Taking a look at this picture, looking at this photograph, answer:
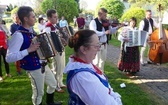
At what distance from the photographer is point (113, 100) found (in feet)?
6.46

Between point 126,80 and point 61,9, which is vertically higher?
point 61,9

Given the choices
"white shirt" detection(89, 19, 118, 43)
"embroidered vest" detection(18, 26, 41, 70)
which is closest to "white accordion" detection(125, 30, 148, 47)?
"white shirt" detection(89, 19, 118, 43)

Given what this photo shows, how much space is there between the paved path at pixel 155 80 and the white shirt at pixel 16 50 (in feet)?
10.1

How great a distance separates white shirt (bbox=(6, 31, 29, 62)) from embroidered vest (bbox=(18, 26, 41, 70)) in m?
0.08

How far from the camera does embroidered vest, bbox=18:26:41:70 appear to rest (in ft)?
11.9

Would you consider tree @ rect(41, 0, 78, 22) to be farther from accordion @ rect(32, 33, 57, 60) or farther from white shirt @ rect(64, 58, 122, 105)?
white shirt @ rect(64, 58, 122, 105)

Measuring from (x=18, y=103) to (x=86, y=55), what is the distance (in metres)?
3.39

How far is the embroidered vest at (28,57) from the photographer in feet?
11.9

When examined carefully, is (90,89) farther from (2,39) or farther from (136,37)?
(2,39)

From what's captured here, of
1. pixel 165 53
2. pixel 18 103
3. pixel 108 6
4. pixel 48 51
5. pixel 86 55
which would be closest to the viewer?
pixel 86 55

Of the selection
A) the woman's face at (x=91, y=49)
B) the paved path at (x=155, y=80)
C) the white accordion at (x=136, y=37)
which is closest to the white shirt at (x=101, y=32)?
the white accordion at (x=136, y=37)

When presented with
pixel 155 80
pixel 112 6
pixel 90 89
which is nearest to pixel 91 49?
pixel 90 89

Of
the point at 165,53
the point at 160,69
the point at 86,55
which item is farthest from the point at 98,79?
the point at 160,69

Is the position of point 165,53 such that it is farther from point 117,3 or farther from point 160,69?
point 117,3
